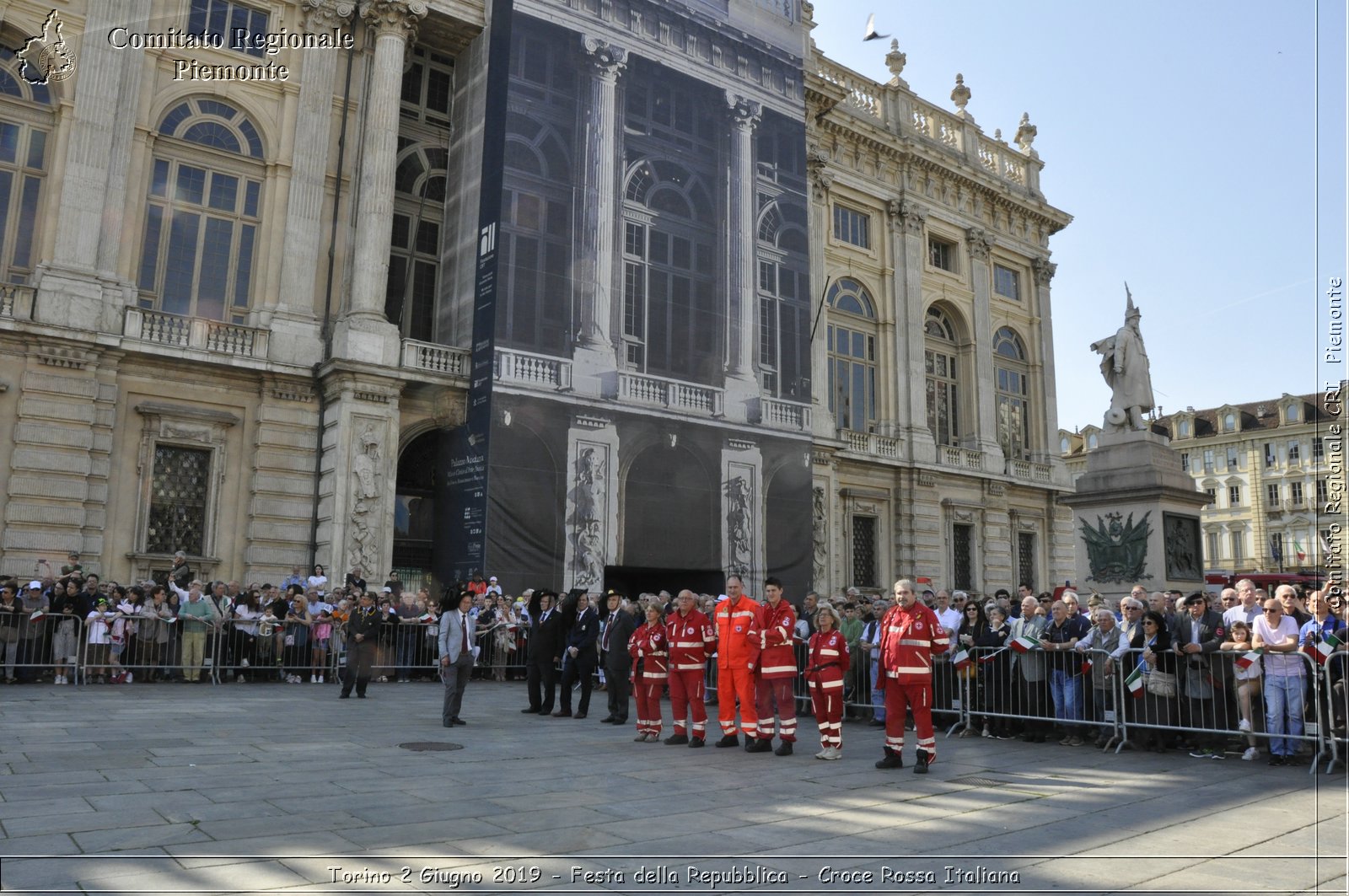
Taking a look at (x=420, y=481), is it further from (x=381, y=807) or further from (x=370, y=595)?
(x=381, y=807)

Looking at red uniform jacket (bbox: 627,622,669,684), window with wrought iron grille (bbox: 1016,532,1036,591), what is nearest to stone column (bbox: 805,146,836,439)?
window with wrought iron grille (bbox: 1016,532,1036,591)

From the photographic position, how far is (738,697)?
11.6 metres

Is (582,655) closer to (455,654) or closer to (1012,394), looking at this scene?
(455,654)

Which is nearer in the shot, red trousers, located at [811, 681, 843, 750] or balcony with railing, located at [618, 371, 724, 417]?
red trousers, located at [811, 681, 843, 750]

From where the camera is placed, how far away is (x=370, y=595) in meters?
16.0

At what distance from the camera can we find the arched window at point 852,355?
3450cm

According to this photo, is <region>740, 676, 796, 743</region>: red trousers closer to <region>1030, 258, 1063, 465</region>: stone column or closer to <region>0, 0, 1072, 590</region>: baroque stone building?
<region>0, 0, 1072, 590</region>: baroque stone building

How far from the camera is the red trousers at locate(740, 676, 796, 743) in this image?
35.9ft

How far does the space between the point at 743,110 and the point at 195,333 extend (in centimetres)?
1546

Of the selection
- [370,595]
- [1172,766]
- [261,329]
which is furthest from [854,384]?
[1172,766]

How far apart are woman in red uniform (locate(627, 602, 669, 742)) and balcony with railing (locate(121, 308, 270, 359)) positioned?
45.2ft

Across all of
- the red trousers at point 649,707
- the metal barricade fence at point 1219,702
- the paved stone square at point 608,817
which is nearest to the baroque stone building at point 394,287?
the red trousers at point 649,707

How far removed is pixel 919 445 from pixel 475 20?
1988 centimetres

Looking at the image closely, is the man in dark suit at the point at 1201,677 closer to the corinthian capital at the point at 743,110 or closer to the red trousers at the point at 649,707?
the red trousers at the point at 649,707
